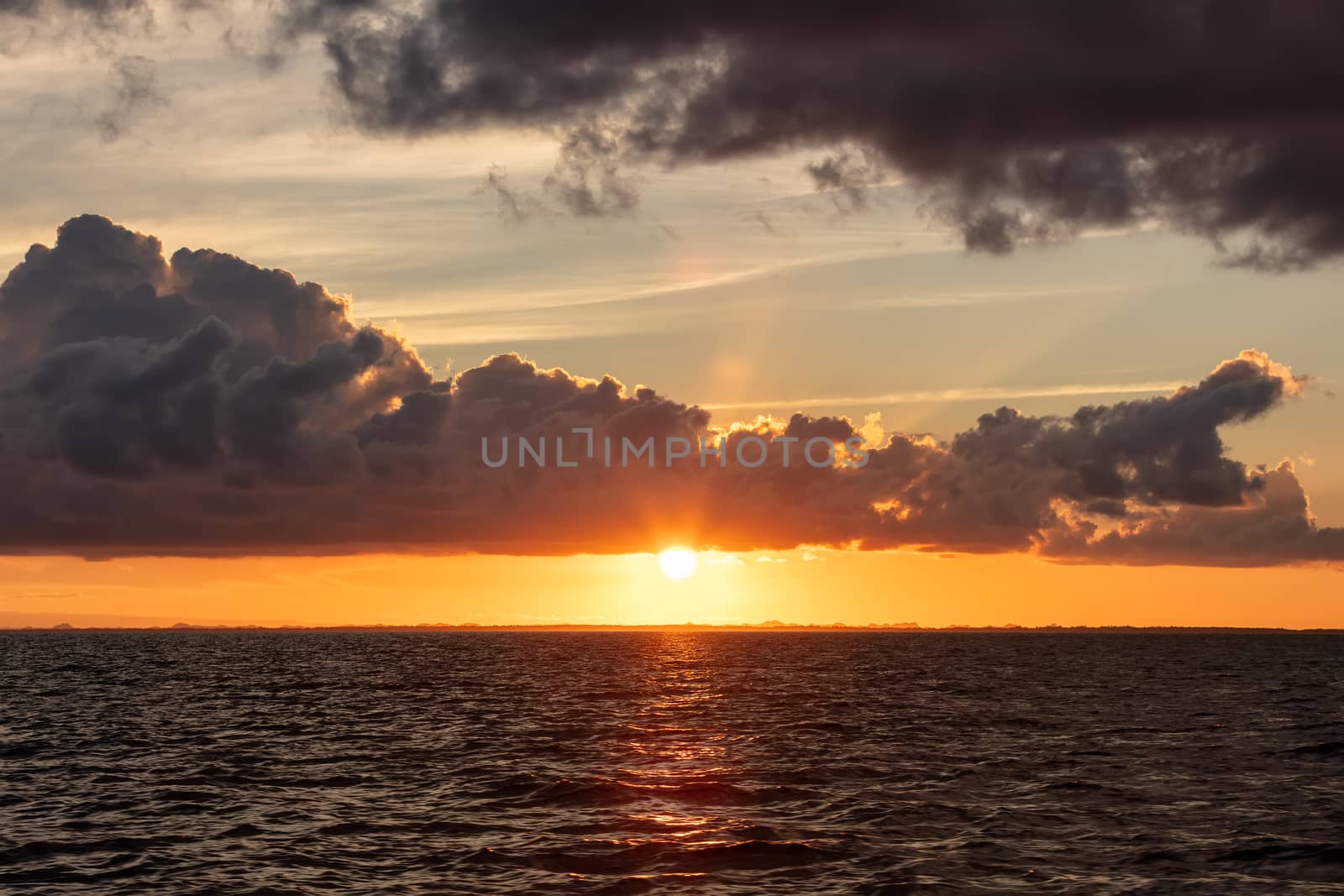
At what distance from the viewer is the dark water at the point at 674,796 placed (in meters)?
32.5

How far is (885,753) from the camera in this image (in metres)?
56.2

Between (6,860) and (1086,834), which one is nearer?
(6,860)

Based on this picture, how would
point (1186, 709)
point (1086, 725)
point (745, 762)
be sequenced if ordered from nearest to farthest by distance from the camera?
point (745, 762) < point (1086, 725) < point (1186, 709)

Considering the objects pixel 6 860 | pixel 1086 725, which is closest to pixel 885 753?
pixel 1086 725

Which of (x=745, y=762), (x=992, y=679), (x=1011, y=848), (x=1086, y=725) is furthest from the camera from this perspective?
(x=992, y=679)

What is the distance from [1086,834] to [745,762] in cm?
1860

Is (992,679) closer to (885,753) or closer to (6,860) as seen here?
(885,753)

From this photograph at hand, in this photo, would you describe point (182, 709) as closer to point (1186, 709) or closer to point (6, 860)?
point (6, 860)

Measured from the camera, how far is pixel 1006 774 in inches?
1937

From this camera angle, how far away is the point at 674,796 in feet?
145

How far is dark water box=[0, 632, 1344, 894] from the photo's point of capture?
32.5 metres

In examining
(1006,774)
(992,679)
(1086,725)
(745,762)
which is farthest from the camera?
(992,679)

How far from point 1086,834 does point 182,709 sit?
208ft

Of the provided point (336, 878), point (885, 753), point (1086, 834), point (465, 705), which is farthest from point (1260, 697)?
point (336, 878)
